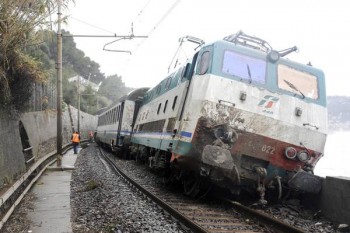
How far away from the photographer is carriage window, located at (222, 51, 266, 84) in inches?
322

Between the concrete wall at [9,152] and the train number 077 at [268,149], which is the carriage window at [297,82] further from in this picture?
the concrete wall at [9,152]

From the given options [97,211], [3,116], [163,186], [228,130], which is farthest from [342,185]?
[3,116]

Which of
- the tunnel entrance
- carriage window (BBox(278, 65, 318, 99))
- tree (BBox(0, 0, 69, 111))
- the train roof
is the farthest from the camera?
the train roof

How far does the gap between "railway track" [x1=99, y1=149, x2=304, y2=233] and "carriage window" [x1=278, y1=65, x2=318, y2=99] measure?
2672mm

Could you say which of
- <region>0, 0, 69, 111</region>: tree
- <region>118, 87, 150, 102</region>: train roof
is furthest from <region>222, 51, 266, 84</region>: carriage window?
<region>118, 87, 150, 102</region>: train roof

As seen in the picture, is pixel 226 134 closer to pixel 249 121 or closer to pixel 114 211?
pixel 249 121

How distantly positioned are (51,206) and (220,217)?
3464 millimetres

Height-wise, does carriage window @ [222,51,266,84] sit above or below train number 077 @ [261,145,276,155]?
above

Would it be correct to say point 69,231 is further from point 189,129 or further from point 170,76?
point 170,76

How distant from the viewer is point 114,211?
311 inches

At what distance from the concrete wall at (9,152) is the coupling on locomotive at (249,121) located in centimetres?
348

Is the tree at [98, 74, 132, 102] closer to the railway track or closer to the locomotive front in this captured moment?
the railway track

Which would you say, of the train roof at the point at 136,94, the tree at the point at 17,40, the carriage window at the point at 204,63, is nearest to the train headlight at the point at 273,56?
the carriage window at the point at 204,63

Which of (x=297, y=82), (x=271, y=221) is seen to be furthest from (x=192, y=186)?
(x=297, y=82)
